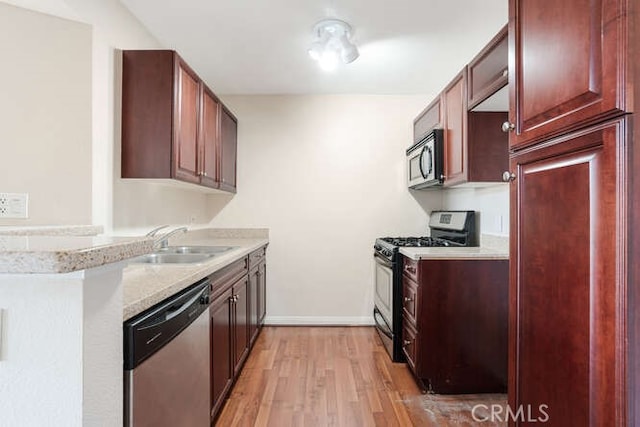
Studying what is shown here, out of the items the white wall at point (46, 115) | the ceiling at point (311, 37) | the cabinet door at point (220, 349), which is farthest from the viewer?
the ceiling at point (311, 37)

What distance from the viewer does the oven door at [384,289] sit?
8.85 feet

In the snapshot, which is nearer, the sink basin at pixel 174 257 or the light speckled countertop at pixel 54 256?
the light speckled countertop at pixel 54 256

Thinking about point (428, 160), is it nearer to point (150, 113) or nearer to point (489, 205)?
point (489, 205)

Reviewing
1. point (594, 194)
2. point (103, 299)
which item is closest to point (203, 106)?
point (103, 299)

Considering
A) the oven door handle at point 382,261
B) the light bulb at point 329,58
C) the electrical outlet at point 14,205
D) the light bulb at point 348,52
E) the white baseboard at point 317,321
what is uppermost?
the light bulb at point 348,52

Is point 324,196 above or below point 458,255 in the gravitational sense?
above

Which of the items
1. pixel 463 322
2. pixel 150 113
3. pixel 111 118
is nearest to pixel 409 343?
pixel 463 322

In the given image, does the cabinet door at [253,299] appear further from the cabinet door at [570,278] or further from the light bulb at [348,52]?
the cabinet door at [570,278]

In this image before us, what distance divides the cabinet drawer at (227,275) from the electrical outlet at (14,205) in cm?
87

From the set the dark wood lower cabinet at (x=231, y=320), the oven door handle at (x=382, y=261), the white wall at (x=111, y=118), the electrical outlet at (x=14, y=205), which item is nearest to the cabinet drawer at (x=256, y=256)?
the dark wood lower cabinet at (x=231, y=320)

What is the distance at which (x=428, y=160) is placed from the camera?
2.85m

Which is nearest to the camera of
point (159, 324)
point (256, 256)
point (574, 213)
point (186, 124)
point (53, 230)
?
point (574, 213)

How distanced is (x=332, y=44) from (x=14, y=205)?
6.38 feet

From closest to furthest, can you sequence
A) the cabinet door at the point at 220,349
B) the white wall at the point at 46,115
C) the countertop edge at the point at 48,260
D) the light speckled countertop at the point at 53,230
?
1. the countertop edge at the point at 48,260
2. the light speckled countertop at the point at 53,230
3. the white wall at the point at 46,115
4. the cabinet door at the point at 220,349
